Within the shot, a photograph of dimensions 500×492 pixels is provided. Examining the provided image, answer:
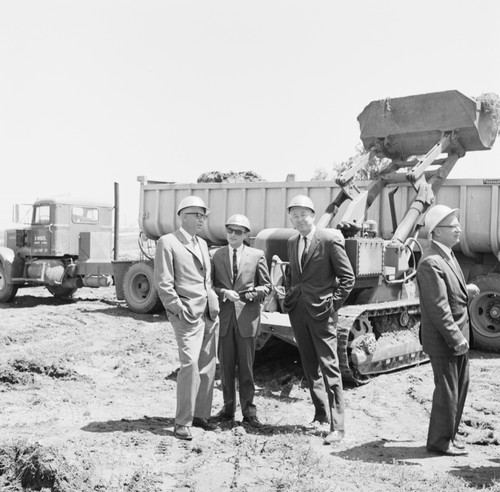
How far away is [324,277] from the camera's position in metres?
5.56

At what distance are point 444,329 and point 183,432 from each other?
2145mm

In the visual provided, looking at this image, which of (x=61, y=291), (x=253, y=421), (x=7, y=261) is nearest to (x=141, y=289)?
(x=61, y=291)

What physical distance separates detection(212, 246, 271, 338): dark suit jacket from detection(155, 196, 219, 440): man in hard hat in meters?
0.27

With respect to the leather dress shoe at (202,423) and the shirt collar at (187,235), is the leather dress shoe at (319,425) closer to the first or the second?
the leather dress shoe at (202,423)

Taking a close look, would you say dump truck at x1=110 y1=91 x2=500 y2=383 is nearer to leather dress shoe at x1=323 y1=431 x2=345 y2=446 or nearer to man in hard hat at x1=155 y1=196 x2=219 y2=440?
leather dress shoe at x1=323 y1=431 x2=345 y2=446

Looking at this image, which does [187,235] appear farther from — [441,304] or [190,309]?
[441,304]

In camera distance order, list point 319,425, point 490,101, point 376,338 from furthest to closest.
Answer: point 490,101 → point 376,338 → point 319,425

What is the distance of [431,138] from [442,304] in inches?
231

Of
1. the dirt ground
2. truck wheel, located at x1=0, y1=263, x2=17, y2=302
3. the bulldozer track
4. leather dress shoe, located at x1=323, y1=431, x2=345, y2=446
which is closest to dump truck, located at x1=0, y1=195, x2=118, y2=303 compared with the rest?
truck wheel, located at x1=0, y1=263, x2=17, y2=302

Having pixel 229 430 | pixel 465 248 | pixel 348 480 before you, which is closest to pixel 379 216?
pixel 465 248

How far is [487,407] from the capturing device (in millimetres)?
6727

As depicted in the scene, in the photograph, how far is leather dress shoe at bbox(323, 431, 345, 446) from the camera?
209 inches

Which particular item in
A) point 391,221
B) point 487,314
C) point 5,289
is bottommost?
point 5,289

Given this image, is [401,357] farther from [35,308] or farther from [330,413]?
[35,308]
